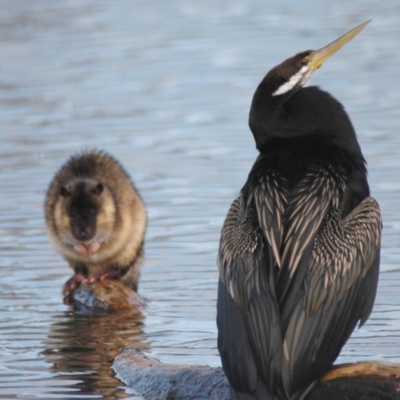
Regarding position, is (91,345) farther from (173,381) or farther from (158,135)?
(158,135)

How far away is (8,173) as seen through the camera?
1447cm

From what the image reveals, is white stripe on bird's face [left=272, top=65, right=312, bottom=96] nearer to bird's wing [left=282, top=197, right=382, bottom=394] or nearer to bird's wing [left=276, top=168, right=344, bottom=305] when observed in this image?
bird's wing [left=276, top=168, right=344, bottom=305]

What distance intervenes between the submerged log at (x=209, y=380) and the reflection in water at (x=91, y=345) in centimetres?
14

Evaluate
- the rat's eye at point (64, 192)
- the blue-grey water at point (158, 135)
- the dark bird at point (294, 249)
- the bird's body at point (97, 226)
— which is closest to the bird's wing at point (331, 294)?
the dark bird at point (294, 249)

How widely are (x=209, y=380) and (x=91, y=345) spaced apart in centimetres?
202

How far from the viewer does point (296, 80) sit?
797cm

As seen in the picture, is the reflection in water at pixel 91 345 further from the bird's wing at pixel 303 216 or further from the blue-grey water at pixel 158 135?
the bird's wing at pixel 303 216

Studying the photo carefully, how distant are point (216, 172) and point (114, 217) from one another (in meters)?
2.92

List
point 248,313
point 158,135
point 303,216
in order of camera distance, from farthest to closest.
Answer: point 158,135 < point 303,216 < point 248,313

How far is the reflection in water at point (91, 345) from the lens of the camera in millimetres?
8648

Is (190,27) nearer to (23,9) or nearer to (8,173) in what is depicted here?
(23,9)

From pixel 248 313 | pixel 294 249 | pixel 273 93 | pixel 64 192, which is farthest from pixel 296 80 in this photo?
pixel 64 192

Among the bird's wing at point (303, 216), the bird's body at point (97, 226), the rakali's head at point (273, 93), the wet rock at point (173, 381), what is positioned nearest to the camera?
the bird's wing at point (303, 216)

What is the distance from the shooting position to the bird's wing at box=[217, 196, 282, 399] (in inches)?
267
